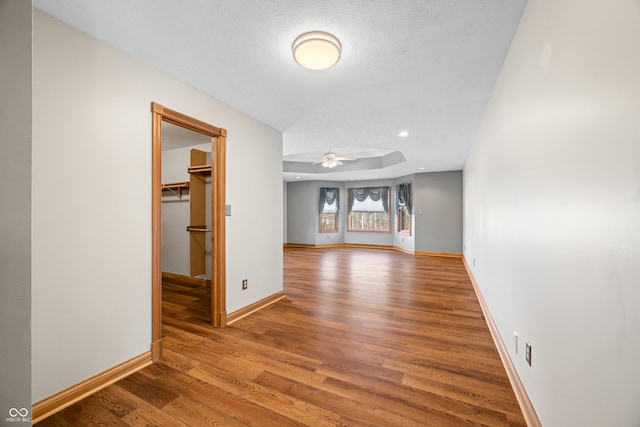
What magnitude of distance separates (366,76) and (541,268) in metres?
1.87

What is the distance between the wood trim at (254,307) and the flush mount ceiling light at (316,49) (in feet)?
8.30

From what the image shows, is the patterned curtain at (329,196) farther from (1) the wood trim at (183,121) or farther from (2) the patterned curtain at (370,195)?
(1) the wood trim at (183,121)

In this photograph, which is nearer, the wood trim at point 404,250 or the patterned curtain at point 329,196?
the wood trim at point 404,250

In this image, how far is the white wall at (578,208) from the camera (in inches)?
27.0

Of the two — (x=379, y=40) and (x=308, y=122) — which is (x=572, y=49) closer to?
(x=379, y=40)

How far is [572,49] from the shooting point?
0.96 m

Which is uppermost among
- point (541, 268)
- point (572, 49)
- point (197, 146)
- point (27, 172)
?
point (197, 146)

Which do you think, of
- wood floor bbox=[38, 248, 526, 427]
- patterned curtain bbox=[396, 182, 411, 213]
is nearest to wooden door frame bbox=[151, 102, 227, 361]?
wood floor bbox=[38, 248, 526, 427]

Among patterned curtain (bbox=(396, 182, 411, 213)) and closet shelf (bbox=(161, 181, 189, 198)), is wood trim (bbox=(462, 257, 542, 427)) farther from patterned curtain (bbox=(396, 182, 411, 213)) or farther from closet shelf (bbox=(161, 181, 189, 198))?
patterned curtain (bbox=(396, 182, 411, 213))

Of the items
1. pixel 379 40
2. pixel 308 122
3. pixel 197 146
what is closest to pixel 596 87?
pixel 379 40

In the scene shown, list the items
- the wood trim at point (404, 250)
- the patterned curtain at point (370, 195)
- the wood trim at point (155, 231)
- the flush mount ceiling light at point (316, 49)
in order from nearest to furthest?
the flush mount ceiling light at point (316, 49) → the wood trim at point (155, 231) → the wood trim at point (404, 250) → the patterned curtain at point (370, 195)

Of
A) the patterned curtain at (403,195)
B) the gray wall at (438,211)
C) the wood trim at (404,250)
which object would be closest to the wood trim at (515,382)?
the gray wall at (438,211)

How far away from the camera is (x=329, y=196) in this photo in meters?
9.09

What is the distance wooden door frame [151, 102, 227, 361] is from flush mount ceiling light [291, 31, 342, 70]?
3.95 feet
